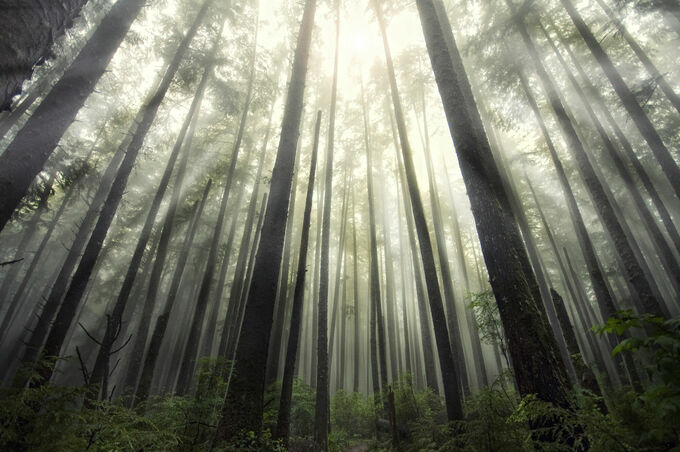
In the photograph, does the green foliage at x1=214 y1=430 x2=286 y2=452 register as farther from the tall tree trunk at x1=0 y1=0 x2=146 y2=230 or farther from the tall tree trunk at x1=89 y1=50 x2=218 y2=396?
the tall tree trunk at x1=89 y1=50 x2=218 y2=396

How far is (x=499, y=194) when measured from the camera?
4.79m

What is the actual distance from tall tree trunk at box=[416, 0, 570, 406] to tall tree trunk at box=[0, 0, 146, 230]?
4.97 metres

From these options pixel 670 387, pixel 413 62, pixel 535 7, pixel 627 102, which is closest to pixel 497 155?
pixel 627 102

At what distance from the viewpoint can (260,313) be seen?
459cm

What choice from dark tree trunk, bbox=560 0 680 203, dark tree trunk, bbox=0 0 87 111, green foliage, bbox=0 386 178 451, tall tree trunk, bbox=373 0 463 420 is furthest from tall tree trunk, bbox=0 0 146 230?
dark tree trunk, bbox=560 0 680 203

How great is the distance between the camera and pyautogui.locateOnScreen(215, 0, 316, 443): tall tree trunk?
400 cm

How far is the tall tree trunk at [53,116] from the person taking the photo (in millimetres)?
2730

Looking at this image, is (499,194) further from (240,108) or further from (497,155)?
(240,108)

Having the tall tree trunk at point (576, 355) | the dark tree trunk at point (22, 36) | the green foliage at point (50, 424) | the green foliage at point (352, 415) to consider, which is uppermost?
the dark tree trunk at point (22, 36)

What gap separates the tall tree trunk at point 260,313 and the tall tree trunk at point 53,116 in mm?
2973

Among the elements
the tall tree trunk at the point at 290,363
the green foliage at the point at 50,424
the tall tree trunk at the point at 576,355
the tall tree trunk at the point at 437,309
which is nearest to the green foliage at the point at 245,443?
the green foliage at the point at 50,424

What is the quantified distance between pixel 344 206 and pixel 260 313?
1298 cm

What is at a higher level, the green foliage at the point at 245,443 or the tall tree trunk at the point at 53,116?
the tall tree trunk at the point at 53,116

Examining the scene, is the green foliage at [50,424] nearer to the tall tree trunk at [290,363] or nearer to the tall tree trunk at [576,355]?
the tall tree trunk at [290,363]
